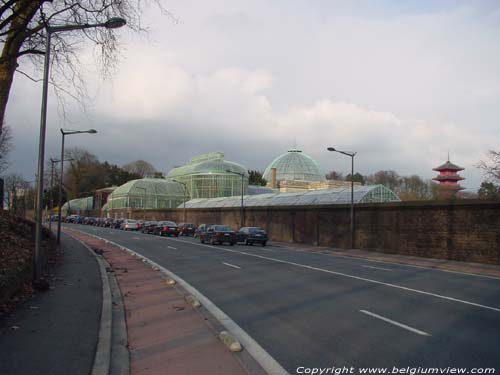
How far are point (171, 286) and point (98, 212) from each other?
4087 inches

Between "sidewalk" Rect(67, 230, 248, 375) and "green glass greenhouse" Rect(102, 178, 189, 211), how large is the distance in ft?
260

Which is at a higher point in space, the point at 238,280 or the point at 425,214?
the point at 425,214

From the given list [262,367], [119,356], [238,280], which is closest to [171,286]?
[238,280]

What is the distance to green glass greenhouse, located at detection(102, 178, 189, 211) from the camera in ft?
298

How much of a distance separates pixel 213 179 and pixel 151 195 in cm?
1402

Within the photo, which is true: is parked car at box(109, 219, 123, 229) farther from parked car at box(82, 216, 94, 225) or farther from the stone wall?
the stone wall

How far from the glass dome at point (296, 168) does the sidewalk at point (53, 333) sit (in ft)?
308

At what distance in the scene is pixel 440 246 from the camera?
2712 cm

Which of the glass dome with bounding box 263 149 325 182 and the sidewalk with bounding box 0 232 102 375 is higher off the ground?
the glass dome with bounding box 263 149 325 182

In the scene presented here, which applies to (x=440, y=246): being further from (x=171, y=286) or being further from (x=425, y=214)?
(x=171, y=286)

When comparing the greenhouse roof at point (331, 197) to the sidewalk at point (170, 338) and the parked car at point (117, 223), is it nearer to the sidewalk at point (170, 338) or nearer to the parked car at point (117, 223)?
the parked car at point (117, 223)

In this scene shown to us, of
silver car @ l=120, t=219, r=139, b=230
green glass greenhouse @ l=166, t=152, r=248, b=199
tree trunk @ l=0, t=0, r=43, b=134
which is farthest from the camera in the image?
green glass greenhouse @ l=166, t=152, r=248, b=199

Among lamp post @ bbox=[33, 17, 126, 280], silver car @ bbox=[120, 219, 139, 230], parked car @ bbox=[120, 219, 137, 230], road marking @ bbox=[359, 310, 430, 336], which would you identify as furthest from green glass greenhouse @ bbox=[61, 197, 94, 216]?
road marking @ bbox=[359, 310, 430, 336]

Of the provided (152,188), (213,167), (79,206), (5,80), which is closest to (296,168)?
(213,167)
